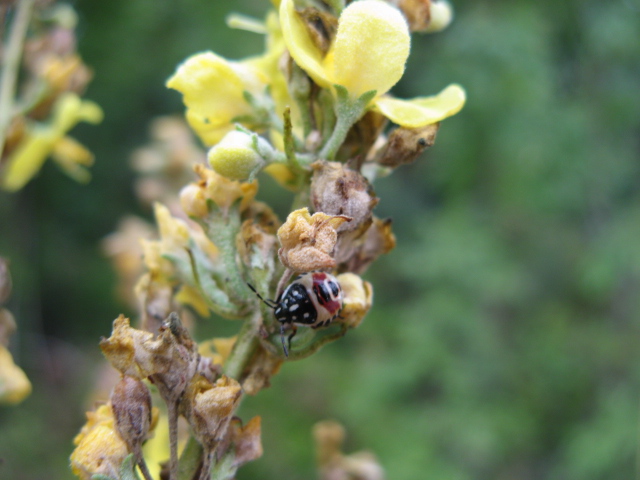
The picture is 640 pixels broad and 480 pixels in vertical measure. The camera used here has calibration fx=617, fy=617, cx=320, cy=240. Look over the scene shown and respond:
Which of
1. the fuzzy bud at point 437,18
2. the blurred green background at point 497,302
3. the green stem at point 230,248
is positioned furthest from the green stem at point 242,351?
the blurred green background at point 497,302

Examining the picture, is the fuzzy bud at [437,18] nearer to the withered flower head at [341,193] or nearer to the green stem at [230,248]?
the withered flower head at [341,193]

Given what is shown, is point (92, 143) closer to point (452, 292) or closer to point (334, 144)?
point (452, 292)

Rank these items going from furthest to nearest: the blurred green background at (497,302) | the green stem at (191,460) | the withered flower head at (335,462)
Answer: the blurred green background at (497,302)
the withered flower head at (335,462)
the green stem at (191,460)

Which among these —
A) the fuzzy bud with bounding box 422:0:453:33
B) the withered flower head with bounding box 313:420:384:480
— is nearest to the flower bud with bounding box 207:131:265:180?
the fuzzy bud with bounding box 422:0:453:33

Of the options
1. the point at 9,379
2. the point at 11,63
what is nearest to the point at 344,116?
the point at 9,379

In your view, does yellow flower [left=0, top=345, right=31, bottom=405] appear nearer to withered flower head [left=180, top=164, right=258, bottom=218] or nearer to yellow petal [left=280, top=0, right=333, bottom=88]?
withered flower head [left=180, top=164, right=258, bottom=218]

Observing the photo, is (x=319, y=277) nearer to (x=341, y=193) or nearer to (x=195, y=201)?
(x=341, y=193)

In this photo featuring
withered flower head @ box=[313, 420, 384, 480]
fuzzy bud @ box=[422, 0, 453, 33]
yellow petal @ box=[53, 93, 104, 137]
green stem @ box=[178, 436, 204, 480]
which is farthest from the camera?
yellow petal @ box=[53, 93, 104, 137]

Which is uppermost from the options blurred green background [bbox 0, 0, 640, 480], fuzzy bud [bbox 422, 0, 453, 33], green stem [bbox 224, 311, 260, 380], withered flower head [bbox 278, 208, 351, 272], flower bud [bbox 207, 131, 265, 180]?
fuzzy bud [bbox 422, 0, 453, 33]
